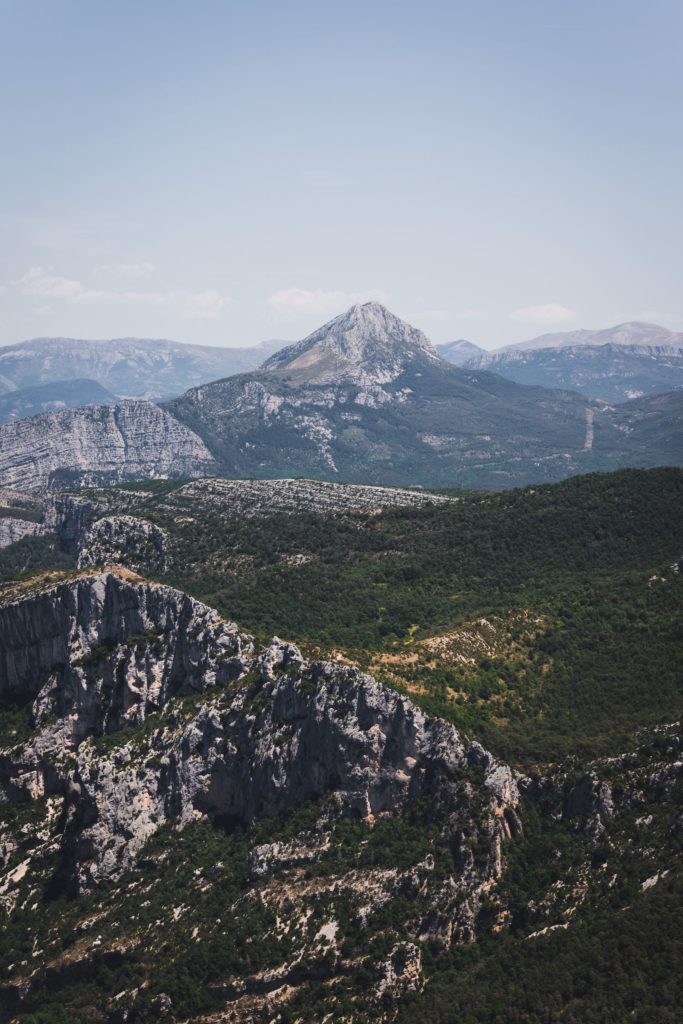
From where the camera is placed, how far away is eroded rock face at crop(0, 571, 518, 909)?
107125 mm

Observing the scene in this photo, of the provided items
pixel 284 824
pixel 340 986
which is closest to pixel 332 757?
pixel 284 824

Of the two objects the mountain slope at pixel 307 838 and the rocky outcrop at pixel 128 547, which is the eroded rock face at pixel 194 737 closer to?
the mountain slope at pixel 307 838

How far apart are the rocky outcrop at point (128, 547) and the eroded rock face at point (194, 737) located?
4337 centimetres

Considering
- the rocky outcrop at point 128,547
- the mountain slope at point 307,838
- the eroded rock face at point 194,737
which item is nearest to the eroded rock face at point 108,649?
the eroded rock face at point 194,737

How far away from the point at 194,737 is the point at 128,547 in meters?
79.2

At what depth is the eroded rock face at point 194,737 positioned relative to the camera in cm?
10712

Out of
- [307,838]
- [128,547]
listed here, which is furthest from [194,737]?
[128,547]

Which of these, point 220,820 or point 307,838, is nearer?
point 307,838

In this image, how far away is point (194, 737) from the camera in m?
120

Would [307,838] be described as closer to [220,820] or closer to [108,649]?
[220,820]

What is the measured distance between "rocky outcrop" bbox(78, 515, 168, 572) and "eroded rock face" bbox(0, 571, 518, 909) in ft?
142

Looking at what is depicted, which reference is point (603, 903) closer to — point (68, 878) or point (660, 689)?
point (660, 689)

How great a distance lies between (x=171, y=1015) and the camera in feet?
312

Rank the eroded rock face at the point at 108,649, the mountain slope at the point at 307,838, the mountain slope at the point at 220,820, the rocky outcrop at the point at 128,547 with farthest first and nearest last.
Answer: the rocky outcrop at the point at 128,547 → the eroded rock face at the point at 108,649 → the mountain slope at the point at 220,820 → the mountain slope at the point at 307,838
